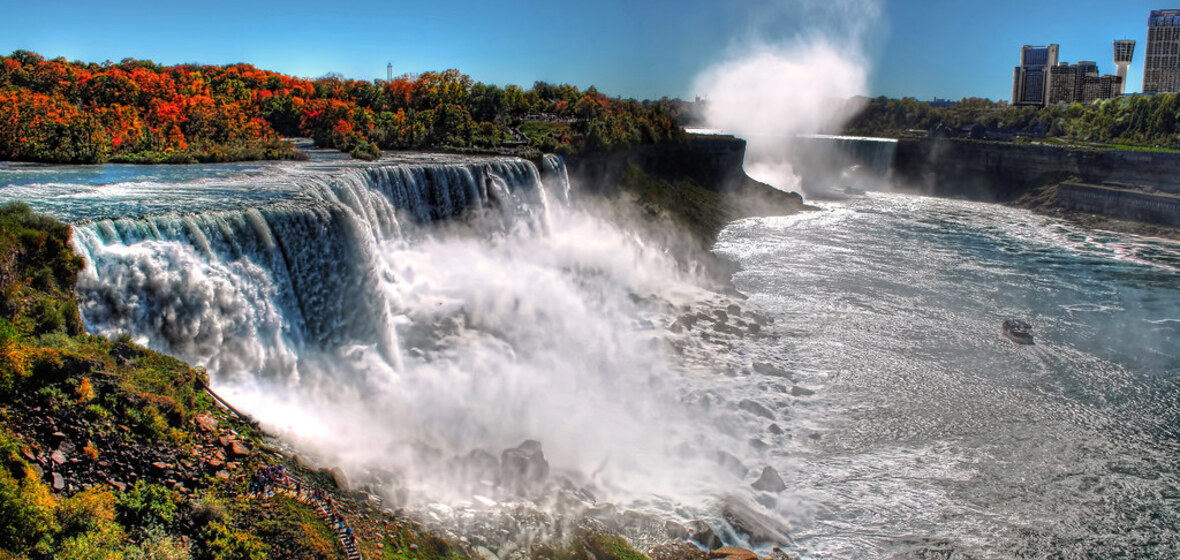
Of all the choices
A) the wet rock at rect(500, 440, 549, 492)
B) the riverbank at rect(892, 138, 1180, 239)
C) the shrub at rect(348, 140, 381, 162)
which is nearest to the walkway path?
the wet rock at rect(500, 440, 549, 492)

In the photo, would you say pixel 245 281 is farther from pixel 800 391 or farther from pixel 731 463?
pixel 800 391

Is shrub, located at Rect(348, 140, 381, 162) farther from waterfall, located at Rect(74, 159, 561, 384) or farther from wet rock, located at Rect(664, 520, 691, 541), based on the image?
wet rock, located at Rect(664, 520, 691, 541)

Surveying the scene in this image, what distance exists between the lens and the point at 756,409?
17234mm

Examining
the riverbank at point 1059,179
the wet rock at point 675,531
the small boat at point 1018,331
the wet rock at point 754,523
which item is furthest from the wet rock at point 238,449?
the riverbank at point 1059,179

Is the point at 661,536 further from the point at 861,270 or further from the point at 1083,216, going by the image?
the point at 1083,216

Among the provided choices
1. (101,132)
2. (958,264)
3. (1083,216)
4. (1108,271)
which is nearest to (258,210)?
(101,132)

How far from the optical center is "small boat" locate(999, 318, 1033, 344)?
21852 millimetres

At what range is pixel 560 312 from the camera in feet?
74.7

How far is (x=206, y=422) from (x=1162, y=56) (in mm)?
152753

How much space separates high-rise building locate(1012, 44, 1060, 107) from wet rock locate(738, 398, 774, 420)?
515ft

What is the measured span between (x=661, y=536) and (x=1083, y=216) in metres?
49.2

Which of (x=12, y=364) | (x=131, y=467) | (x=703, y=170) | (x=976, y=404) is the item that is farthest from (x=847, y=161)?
(x=12, y=364)

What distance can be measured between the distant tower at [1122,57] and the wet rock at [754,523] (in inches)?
6365

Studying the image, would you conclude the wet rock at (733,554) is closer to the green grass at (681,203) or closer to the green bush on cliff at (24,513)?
the green bush on cliff at (24,513)
